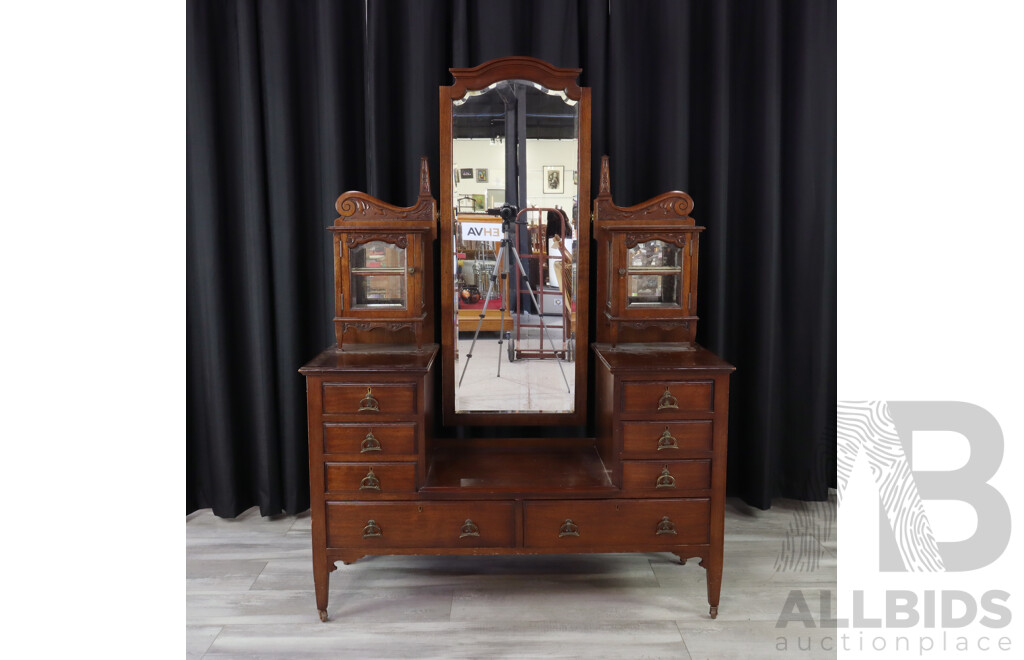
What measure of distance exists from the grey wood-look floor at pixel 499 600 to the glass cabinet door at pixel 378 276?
1.05m

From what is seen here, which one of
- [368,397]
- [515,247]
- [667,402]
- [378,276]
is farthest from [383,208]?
[667,402]

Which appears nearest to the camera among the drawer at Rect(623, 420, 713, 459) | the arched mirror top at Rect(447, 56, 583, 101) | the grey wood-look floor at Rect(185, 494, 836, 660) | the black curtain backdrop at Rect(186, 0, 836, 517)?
the grey wood-look floor at Rect(185, 494, 836, 660)

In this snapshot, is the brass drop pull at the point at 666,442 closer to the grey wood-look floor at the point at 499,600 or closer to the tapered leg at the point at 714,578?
the tapered leg at the point at 714,578

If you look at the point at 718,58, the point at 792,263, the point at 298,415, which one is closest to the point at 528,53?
the point at 718,58

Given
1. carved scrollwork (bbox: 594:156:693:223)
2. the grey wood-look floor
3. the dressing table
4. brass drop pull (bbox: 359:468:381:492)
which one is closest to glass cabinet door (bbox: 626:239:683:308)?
the dressing table

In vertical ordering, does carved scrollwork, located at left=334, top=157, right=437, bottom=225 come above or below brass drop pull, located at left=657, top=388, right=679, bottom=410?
above

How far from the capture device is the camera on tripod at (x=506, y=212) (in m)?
2.61

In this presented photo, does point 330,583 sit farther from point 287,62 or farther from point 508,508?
point 287,62

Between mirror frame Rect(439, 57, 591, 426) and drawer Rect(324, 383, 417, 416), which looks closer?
drawer Rect(324, 383, 417, 416)

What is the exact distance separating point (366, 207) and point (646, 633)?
1840 mm

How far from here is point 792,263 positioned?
9.93 feet

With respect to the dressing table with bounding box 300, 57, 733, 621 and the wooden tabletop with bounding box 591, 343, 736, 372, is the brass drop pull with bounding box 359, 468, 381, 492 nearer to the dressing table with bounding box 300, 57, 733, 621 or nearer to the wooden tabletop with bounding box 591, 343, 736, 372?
the dressing table with bounding box 300, 57, 733, 621

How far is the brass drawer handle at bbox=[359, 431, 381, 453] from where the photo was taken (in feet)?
7.44

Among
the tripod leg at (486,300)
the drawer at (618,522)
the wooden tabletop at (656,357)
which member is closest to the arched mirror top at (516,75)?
the tripod leg at (486,300)
